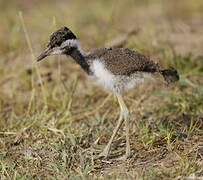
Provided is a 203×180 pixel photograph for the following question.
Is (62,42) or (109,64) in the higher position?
(62,42)

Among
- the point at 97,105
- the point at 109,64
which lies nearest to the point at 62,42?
the point at 109,64

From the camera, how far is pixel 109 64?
354 cm

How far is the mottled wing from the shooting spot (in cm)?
355

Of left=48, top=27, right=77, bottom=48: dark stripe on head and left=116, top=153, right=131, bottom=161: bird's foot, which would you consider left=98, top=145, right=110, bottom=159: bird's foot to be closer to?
left=116, top=153, right=131, bottom=161: bird's foot

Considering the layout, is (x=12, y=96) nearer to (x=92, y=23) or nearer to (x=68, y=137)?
(x=68, y=137)

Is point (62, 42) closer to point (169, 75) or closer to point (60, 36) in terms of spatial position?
point (60, 36)

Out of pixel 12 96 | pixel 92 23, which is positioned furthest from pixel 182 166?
pixel 92 23

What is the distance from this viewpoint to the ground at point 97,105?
349 cm

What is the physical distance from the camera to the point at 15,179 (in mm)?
3336

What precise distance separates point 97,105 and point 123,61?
1112 mm

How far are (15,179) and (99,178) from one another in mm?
428

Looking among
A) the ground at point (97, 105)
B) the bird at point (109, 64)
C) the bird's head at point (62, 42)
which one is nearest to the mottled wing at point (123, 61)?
the bird at point (109, 64)

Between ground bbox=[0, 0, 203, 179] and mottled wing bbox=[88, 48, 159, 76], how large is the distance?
40 centimetres

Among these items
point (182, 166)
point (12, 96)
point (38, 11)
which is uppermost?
point (38, 11)
